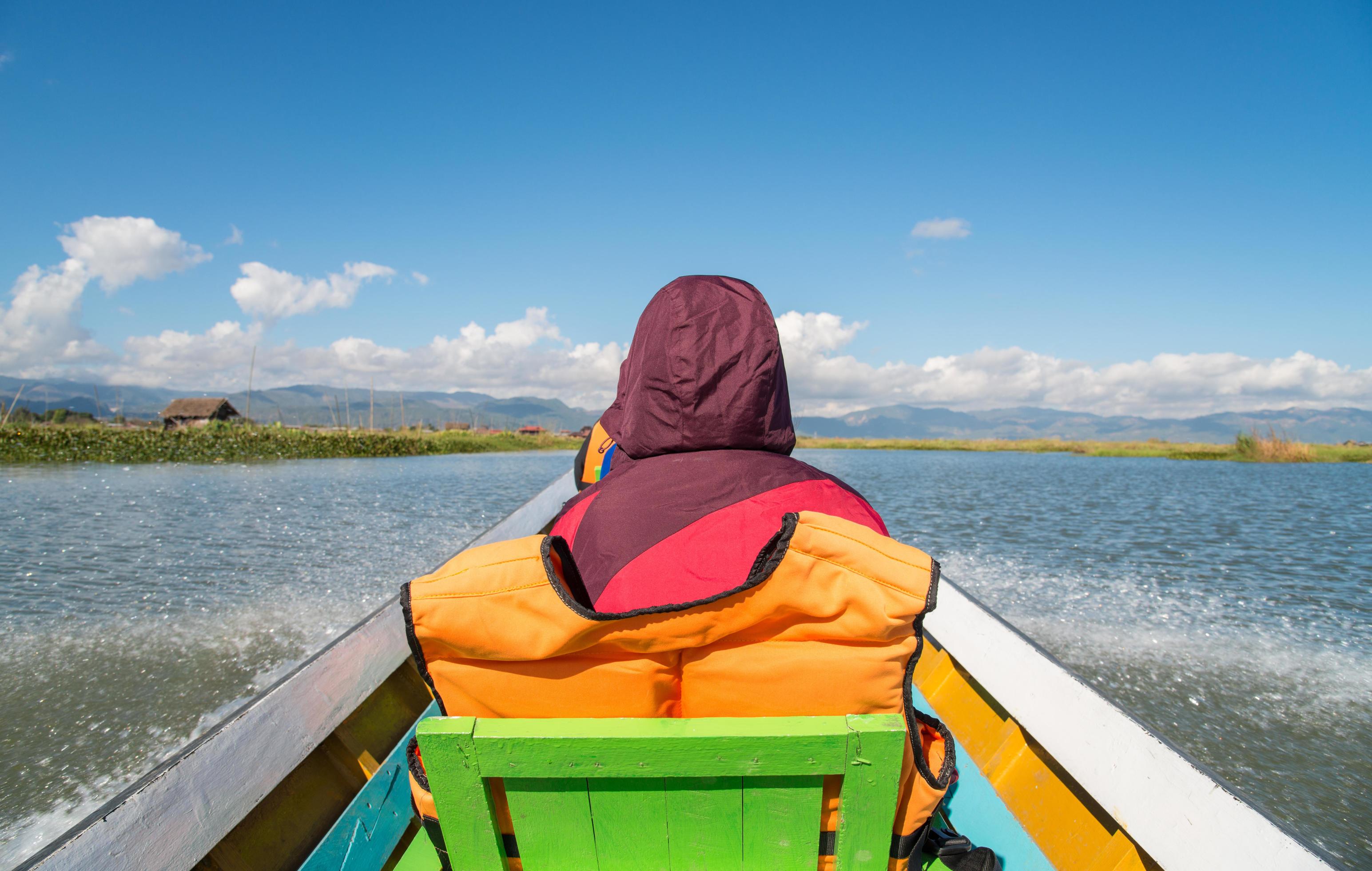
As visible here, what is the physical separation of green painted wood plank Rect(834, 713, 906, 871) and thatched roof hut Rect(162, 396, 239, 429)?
206 feet

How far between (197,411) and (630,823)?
67.3m

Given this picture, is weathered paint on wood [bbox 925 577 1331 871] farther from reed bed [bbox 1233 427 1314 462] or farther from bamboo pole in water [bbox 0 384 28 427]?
reed bed [bbox 1233 427 1314 462]

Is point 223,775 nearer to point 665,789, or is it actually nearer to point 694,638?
point 665,789

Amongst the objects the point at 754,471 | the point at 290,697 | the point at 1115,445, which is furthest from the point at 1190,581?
the point at 1115,445

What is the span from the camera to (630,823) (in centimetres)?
132

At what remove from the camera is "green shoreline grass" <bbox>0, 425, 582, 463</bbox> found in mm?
17141

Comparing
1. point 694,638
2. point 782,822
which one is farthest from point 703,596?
point 782,822

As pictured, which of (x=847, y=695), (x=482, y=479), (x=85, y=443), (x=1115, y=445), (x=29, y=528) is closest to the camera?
(x=847, y=695)

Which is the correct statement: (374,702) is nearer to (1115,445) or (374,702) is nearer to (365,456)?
(365,456)

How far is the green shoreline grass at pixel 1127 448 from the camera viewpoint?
85.7ft

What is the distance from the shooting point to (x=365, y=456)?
83.3 ft

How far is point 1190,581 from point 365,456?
27.1 meters

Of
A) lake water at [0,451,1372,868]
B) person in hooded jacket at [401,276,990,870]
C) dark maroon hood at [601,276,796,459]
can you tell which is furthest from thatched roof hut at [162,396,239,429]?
person in hooded jacket at [401,276,990,870]

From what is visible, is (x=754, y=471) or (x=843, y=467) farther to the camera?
(x=843, y=467)
